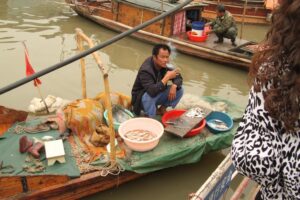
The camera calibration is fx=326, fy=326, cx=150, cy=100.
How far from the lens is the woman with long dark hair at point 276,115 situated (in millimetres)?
1001

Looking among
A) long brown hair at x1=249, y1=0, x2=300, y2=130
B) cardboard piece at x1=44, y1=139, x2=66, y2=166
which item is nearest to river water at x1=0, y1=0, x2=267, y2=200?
cardboard piece at x1=44, y1=139, x2=66, y2=166

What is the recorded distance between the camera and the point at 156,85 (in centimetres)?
444

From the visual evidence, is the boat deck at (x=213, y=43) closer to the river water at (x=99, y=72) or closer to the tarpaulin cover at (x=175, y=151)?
the river water at (x=99, y=72)

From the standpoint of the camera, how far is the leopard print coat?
3.57 ft

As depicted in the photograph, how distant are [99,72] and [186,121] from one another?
12.1ft

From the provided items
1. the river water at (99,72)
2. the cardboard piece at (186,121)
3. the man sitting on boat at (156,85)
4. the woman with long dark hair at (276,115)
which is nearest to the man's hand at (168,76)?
the man sitting on boat at (156,85)

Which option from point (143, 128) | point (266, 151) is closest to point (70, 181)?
point (143, 128)

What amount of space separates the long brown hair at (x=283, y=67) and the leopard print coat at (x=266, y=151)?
46 millimetres

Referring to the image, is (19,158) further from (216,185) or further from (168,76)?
(216,185)

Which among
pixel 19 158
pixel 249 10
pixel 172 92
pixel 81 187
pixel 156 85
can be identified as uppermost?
pixel 249 10

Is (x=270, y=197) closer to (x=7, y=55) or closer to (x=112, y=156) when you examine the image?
(x=112, y=156)

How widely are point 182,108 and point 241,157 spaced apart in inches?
156

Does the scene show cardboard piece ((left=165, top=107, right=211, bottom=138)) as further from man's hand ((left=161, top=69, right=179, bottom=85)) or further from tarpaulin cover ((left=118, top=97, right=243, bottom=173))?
man's hand ((left=161, top=69, right=179, bottom=85))

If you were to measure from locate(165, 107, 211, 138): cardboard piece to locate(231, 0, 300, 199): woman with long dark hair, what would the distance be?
2.99m
